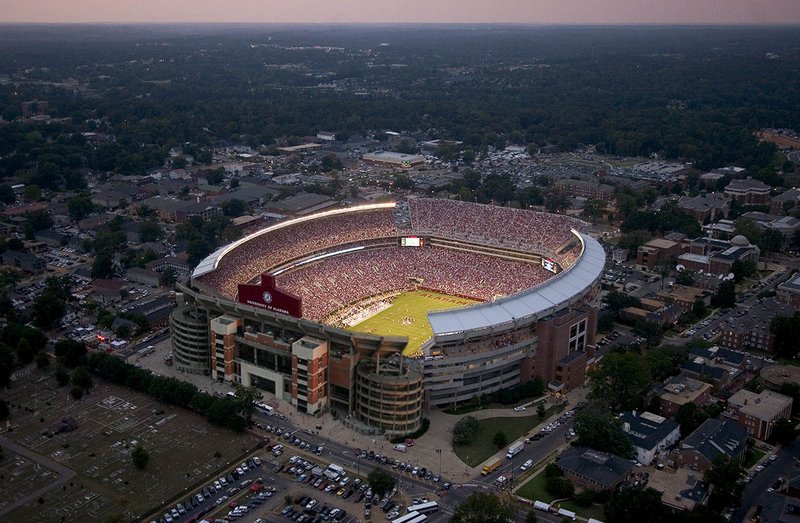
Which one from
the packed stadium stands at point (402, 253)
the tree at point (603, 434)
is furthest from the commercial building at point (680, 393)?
the packed stadium stands at point (402, 253)

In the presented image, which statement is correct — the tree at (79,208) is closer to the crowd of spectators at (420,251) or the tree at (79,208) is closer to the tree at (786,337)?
the crowd of spectators at (420,251)

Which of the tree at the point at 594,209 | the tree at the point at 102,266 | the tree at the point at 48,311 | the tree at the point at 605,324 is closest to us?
the tree at the point at 48,311

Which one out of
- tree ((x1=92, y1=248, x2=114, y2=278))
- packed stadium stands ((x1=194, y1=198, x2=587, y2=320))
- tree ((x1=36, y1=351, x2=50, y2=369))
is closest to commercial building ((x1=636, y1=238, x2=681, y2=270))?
packed stadium stands ((x1=194, y1=198, x2=587, y2=320))

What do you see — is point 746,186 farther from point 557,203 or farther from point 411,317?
point 411,317

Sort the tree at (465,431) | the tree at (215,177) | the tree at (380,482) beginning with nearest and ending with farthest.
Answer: the tree at (380,482)
the tree at (465,431)
the tree at (215,177)

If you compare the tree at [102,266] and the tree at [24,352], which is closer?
the tree at [24,352]

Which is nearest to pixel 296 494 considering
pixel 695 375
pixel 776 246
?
pixel 695 375

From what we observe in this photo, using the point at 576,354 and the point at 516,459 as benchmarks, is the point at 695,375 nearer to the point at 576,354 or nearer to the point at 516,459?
the point at 576,354
